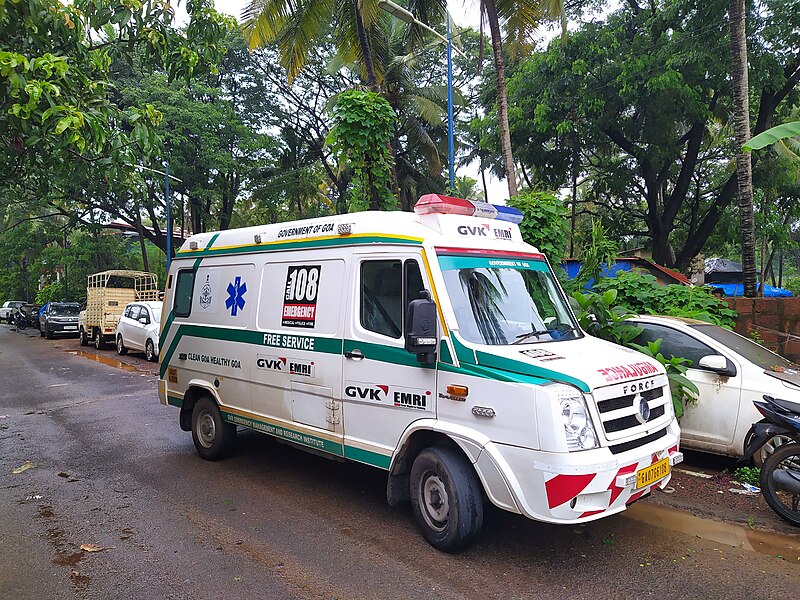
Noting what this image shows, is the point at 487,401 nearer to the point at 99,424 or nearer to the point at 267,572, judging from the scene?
the point at 267,572

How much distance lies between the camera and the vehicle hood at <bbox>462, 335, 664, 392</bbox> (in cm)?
409

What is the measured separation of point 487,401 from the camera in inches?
166

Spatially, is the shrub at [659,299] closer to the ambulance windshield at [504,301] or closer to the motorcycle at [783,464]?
the motorcycle at [783,464]

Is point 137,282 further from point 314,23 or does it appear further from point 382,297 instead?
point 382,297

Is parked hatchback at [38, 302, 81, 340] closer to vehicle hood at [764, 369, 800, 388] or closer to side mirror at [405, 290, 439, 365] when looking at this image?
side mirror at [405, 290, 439, 365]

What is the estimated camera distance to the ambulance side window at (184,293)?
7359mm

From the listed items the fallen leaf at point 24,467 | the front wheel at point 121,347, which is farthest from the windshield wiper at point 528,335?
the front wheel at point 121,347

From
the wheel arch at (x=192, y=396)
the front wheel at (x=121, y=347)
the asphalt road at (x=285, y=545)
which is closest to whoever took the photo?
the asphalt road at (x=285, y=545)

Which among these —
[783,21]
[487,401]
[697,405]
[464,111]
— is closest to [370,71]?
[783,21]

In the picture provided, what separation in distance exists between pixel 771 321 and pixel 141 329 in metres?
15.9

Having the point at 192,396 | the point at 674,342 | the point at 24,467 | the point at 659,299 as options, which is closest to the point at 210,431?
Result: the point at 192,396

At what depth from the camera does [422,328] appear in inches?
171

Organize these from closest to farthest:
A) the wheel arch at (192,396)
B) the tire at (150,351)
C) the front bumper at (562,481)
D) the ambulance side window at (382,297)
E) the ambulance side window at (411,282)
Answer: the front bumper at (562,481), the ambulance side window at (411,282), the ambulance side window at (382,297), the wheel arch at (192,396), the tire at (150,351)

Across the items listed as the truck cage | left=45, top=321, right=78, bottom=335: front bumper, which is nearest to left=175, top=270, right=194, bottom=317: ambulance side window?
the truck cage
